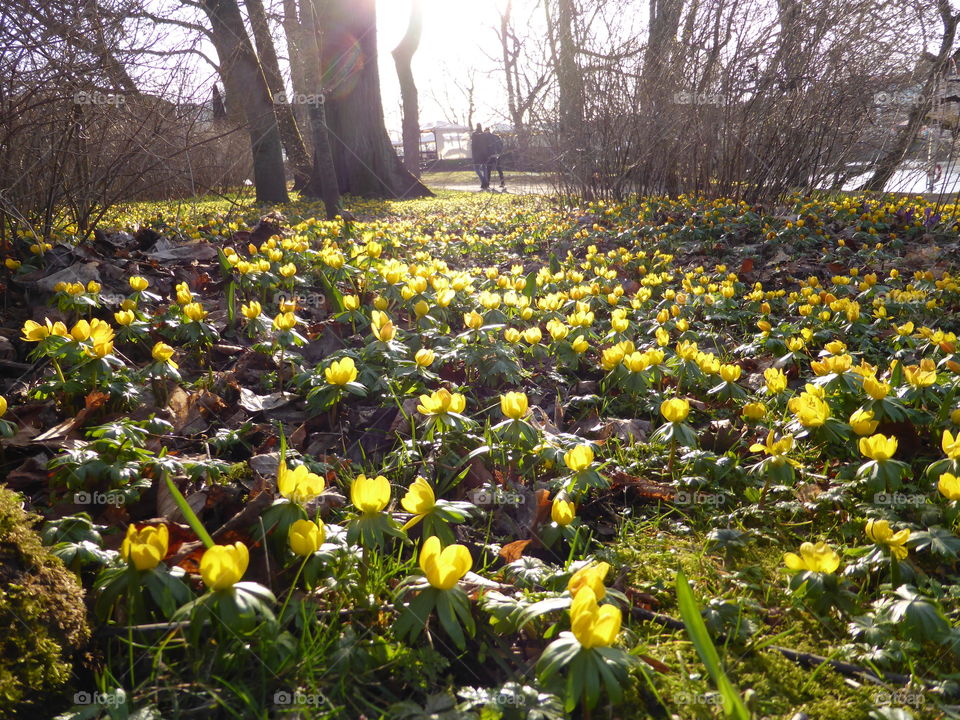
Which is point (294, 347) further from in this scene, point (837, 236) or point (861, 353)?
point (837, 236)

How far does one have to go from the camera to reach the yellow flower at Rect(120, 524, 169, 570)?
113cm

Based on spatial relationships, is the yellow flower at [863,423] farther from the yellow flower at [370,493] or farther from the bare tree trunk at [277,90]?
the bare tree trunk at [277,90]

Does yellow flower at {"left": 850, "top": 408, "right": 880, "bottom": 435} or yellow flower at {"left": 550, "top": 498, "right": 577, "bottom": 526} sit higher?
yellow flower at {"left": 850, "top": 408, "right": 880, "bottom": 435}

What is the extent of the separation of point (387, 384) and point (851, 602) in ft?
5.50

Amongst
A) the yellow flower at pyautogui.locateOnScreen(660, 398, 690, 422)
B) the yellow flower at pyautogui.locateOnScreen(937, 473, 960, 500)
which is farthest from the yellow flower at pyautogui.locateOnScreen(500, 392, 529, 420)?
the yellow flower at pyautogui.locateOnScreen(937, 473, 960, 500)

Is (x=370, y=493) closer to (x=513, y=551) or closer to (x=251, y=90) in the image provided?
(x=513, y=551)

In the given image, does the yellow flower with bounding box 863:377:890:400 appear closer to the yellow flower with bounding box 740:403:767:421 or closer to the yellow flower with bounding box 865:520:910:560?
the yellow flower with bounding box 740:403:767:421

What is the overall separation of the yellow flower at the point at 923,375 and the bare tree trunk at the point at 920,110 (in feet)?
14.7

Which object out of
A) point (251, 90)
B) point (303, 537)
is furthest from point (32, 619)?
point (251, 90)

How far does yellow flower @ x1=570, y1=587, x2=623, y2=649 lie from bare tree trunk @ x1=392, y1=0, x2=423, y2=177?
2001 centimetres

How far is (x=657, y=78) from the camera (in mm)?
8016

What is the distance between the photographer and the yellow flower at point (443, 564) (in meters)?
1.19

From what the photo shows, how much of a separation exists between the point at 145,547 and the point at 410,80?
81.1ft

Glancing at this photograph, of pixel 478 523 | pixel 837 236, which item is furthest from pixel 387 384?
pixel 837 236
